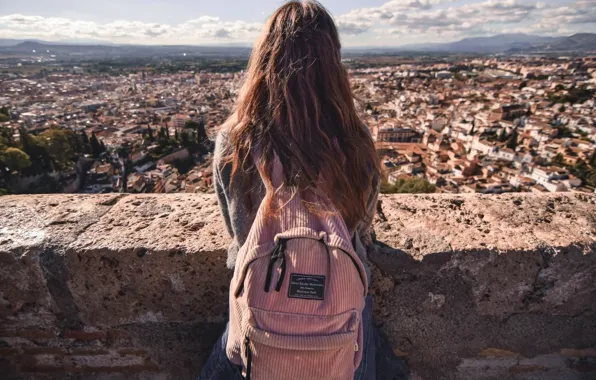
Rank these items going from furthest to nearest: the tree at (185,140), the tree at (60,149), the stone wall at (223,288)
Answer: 1. the tree at (185,140)
2. the tree at (60,149)
3. the stone wall at (223,288)

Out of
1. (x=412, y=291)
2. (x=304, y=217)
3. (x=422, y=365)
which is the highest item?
(x=304, y=217)

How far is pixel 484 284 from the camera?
141cm

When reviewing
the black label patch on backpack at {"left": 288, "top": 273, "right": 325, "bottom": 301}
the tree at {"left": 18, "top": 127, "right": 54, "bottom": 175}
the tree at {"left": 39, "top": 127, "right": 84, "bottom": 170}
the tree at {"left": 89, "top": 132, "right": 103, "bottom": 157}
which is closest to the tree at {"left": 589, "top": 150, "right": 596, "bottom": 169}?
the black label patch on backpack at {"left": 288, "top": 273, "right": 325, "bottom": 301}

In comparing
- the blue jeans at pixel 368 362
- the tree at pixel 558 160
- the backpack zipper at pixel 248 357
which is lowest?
the tree at pixel 558 160

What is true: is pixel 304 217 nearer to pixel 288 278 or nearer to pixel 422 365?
pixel 288 278

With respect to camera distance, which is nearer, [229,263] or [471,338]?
[229,263]

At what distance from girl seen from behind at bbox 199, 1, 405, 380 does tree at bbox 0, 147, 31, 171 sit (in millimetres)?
18573

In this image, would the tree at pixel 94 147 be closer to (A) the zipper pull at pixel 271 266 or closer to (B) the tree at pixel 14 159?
(B) the tree at pixel 14 159

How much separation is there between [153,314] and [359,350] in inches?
36.0

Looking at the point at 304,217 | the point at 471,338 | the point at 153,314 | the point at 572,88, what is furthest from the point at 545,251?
the point at 572,88

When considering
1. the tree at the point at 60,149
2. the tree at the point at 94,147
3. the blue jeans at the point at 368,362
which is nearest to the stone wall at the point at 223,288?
the blue jeans at the point at 368,362

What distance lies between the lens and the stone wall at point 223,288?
138 centimetres

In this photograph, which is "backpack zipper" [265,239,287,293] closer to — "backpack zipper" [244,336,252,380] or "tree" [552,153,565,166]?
"backpack zipper" [244,336,252,380]

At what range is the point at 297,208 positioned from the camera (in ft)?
3.21
